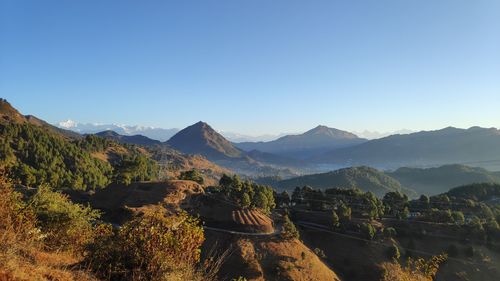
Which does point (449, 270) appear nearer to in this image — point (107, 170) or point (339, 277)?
point (339, 277)

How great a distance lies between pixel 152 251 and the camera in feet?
46.0

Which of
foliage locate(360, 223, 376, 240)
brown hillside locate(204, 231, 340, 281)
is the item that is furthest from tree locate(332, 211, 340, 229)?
brown hillside locate(204, 231, 340, 281)

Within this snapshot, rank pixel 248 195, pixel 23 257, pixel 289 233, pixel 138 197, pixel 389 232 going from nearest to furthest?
pixel 23 257 → pixel 289 233 → pixel 138 197 → pixel 248 195 → pixel 389 232

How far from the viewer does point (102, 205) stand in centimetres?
9525

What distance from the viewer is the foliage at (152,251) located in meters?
13.8

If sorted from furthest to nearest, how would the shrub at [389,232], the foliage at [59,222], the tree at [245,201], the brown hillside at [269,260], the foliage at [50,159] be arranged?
1. the foliage at [50,159]
2. the shrub at [389,232]
3. the tree at [245,201]
4. the brown hillside at [269,260]
5. the foliage at [59,222]

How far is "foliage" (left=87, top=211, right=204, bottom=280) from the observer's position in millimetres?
13844

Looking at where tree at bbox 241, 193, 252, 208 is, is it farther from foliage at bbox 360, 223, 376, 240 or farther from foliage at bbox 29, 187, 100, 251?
foliage at bbox 29, 187, 100, 251

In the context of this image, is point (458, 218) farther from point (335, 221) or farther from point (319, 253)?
point (319, 253)

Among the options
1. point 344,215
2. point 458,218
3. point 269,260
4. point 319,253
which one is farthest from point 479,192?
point 269,260

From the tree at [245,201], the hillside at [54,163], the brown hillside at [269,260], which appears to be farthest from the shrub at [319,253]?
the hillside at [54,163]

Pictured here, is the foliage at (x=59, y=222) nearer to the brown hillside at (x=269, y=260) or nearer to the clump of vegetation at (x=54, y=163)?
the brown hillside at (x=269, y=260)

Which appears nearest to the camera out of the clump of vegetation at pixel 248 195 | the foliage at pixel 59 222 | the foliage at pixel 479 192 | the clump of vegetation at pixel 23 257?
the clump of vegetation at pixel 23 257

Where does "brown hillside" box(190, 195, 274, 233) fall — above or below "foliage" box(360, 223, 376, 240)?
above
